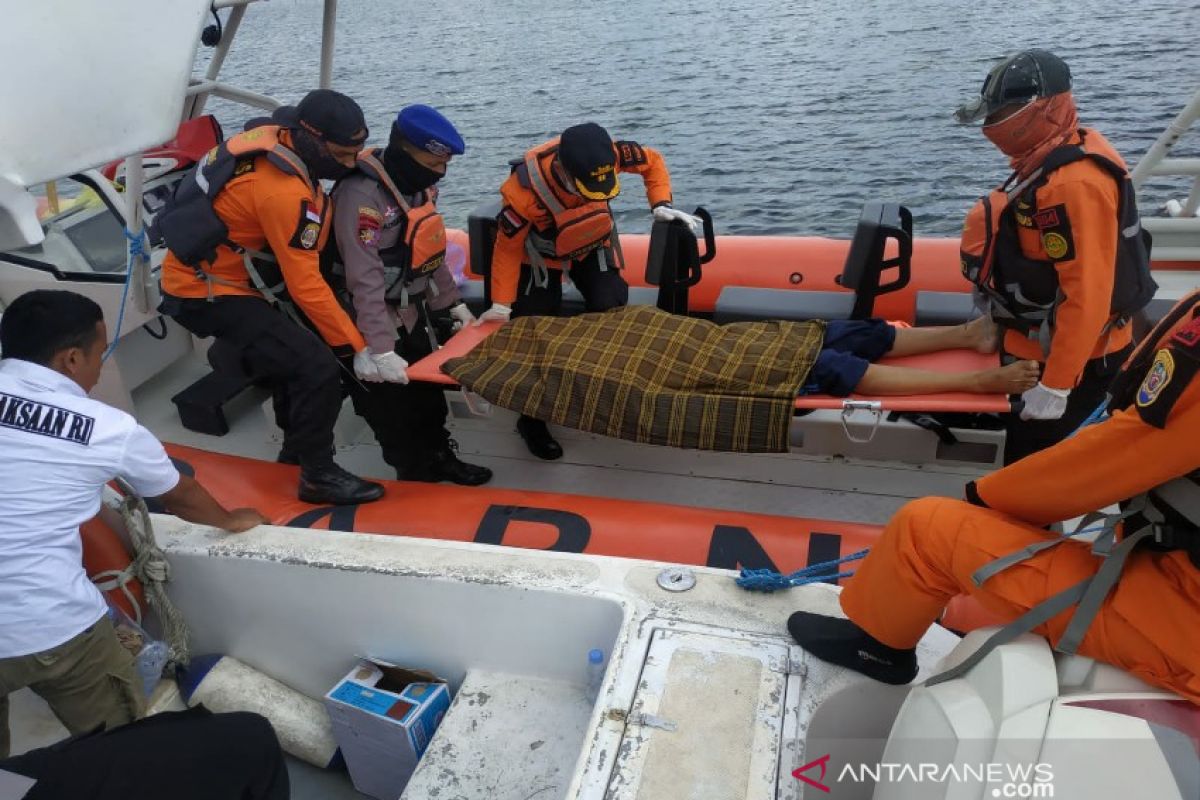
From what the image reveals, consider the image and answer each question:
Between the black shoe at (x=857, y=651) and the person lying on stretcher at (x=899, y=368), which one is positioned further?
the person lying on stretcher at (x=899, y=368)

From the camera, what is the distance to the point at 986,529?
1.41m

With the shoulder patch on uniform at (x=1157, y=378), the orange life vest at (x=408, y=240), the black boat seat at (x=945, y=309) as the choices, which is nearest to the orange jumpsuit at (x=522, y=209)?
the orange life vest at (x=408, y=240)

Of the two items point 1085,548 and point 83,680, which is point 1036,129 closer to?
point 1085,548

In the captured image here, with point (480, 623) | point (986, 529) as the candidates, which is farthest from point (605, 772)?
point (986, 529)

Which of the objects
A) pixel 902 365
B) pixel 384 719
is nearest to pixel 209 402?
pixel 384 719

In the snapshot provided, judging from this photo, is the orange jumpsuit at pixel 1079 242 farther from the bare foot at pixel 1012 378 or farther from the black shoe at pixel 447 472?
the black shoe at pixel 447 472

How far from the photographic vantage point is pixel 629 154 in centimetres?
319

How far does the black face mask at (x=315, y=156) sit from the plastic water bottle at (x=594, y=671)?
1.59 meters

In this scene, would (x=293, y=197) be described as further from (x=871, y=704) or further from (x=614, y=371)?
(x=871, y=704)

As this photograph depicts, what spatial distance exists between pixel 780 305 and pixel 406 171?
1.46 meters

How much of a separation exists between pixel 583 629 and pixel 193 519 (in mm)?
944

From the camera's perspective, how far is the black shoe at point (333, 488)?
2.61 metres

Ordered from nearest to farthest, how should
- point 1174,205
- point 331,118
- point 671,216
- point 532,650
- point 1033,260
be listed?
point 532,650
point 1033,260
point 331,118
point 671,216
point 1174,205

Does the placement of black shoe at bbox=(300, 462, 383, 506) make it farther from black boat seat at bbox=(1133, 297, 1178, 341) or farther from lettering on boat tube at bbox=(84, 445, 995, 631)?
black boat seat at bbox=(1133, 297, 1178, 341)
